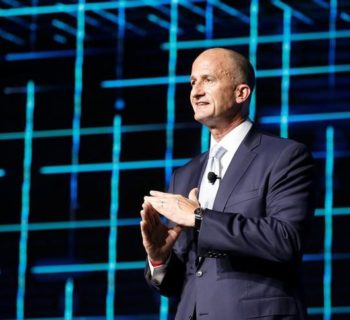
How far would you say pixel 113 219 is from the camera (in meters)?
4.12

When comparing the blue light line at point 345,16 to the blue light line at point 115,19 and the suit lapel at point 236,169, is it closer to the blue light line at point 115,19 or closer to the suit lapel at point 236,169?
the blue light line at point 115,19

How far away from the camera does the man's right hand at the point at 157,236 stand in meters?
2.86

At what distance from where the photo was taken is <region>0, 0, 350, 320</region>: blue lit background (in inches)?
155

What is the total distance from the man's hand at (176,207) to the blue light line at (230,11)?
157 centimetres

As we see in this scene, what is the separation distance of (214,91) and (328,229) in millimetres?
1116

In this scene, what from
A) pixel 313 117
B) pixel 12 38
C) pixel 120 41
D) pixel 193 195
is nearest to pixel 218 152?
pixel 193 195

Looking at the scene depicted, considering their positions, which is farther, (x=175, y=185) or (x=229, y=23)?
(x=229, y=23)

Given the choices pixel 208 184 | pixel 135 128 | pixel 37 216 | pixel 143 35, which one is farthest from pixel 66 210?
pixel 208 184

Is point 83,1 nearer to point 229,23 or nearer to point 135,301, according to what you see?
point 229,23

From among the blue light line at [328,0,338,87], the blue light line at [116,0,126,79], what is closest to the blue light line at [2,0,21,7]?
the blue light line at [116,0,126,79]

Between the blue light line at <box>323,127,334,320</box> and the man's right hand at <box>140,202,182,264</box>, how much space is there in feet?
3.67

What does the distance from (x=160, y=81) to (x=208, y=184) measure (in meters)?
1.28

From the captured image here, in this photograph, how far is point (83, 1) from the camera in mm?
4320

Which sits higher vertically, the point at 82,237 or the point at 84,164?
the point at 84,164
